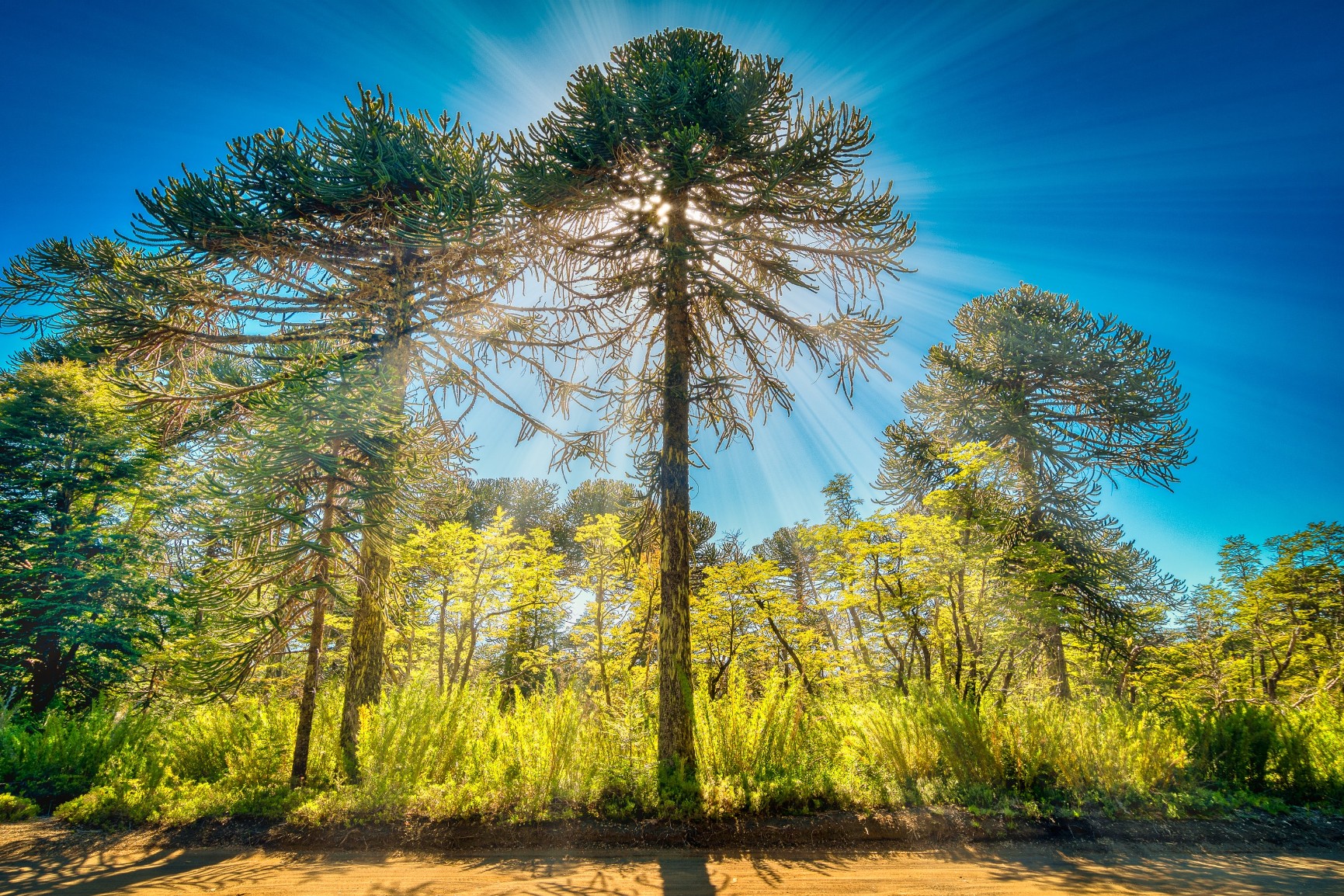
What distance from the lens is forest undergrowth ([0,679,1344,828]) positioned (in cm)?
488

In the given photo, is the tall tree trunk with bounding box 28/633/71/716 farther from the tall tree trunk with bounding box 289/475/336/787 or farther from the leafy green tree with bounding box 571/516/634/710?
the leafy green tree with bounding box 571/516/634/710

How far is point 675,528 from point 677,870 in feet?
11.0

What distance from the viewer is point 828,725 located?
679cm

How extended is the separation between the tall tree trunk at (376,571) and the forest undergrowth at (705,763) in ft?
1.87

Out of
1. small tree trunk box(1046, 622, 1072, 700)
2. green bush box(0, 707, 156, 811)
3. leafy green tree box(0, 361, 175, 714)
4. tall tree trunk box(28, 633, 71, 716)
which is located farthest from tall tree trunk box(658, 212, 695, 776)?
tall tree trunk box(28, 633, 71, 716)

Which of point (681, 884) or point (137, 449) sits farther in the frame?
point (137, 449)

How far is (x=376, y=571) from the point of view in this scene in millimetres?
6590

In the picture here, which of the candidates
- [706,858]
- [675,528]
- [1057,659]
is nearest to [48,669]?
[675,528]

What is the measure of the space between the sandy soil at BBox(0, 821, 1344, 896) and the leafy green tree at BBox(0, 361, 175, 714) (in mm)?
9247

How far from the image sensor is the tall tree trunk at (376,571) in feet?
→ 19.2

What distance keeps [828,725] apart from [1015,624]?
5013 mm

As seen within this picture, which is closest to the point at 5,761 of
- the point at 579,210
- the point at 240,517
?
the point at 240,517

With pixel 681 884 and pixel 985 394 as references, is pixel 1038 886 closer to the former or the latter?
pixel 681 884

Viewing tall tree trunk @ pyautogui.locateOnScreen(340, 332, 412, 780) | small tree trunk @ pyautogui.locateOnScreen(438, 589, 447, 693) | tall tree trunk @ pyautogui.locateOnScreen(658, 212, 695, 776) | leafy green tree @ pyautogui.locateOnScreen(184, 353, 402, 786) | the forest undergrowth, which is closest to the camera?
the forest undergrowth
